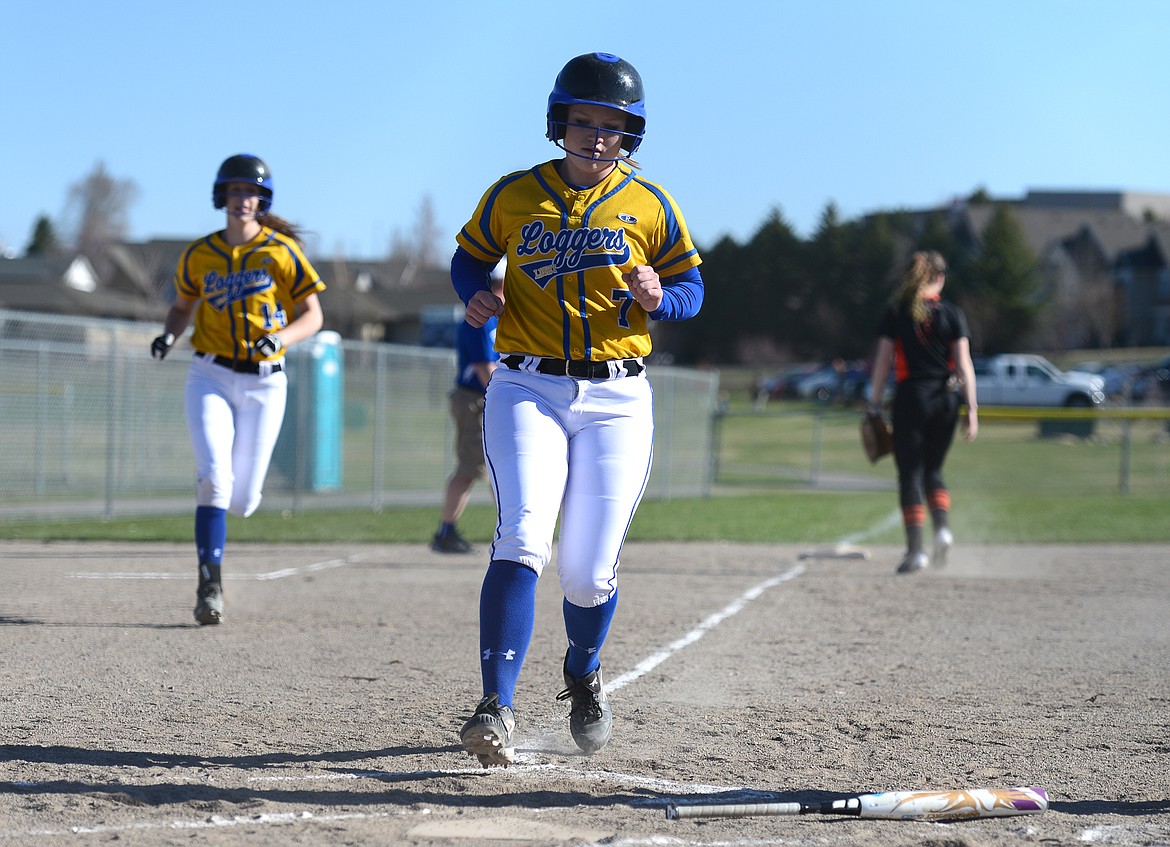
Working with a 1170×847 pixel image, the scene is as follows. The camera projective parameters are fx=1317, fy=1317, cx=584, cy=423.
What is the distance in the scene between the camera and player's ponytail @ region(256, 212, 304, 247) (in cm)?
691

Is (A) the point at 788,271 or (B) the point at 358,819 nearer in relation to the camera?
(B) the point at 358,819

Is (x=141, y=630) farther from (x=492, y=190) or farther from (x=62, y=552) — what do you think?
(x=62, y=552)

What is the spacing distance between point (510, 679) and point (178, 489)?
12254 mm

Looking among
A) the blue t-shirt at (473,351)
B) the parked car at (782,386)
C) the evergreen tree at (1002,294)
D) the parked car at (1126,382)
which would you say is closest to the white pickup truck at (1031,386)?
the parked car at (1126,382)

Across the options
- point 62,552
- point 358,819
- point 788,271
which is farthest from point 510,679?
point 788,271

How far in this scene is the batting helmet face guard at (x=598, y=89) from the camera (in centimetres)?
400

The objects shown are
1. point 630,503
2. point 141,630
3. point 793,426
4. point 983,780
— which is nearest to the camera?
point 983,780

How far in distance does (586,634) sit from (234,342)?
3.21 meters

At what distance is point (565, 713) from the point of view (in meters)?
4.75

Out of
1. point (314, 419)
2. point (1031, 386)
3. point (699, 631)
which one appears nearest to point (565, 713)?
point (699, 631)

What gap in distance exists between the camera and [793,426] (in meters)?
39.0

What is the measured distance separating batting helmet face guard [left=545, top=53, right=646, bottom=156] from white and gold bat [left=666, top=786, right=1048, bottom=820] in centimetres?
207

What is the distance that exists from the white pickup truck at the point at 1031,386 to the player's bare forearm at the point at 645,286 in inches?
1418

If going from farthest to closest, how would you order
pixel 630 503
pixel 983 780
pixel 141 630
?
1. pixel 141 630
2. pixel 630 503
3. pixel 983 780
